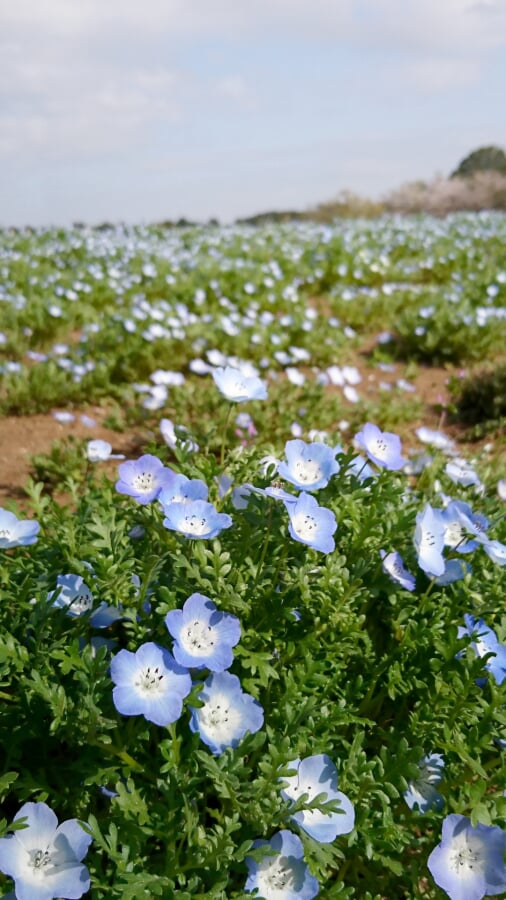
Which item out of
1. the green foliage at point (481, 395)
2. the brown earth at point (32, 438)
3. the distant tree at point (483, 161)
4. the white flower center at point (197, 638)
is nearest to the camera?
the white flower center at point (197, 638)

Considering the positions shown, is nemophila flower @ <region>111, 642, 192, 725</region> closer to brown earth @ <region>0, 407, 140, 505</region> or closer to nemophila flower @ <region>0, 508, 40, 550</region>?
nemophila flower @ <region>0, 508, 40, 550</region>

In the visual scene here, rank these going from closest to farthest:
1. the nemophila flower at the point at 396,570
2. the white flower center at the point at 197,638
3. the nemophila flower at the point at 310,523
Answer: the white flower center at the point at 197,638, the nemophila flower at the point at 310,523, the nemophila flower at the point at 396,570

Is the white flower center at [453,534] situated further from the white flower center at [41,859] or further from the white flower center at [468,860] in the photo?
the white flower center at [41,859]

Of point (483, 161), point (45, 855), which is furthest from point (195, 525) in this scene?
point (483, 161)

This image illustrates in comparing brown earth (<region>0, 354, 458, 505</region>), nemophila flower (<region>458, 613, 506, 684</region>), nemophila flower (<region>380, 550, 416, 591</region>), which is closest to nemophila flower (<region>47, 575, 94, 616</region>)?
nemophila flower (<region>380, 550, 416, 591</region>)

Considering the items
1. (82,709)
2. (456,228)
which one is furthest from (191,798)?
(456,228)

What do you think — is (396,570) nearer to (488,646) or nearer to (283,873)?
(488,646)

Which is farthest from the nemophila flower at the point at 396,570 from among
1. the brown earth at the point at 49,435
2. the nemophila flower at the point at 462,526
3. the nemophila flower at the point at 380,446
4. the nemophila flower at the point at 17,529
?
the brown earth at the point at 49,435
